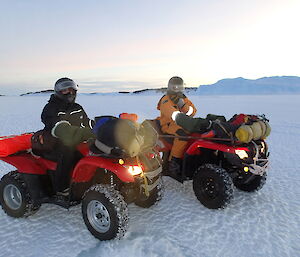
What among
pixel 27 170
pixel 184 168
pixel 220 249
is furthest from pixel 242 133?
pixel 27 170

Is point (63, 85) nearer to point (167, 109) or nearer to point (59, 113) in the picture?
point (59, 113)

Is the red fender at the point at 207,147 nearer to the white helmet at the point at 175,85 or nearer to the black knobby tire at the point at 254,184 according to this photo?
the black knobby tire at the point at 254,184

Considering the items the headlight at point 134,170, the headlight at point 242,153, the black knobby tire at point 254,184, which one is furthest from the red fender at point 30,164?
the black knobby tire at point 254,184

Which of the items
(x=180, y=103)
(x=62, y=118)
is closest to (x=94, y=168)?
(x=62, y=118)

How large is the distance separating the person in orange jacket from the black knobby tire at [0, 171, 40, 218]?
249cm

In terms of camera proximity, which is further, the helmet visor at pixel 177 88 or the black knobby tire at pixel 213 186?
the helmet visor at pixel 177 88

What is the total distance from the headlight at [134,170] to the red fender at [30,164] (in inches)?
50.4

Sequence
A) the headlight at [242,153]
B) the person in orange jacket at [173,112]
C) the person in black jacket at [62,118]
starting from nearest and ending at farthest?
the person in black jacket at [62,118]
the headlight at [242,153]
the person in orange jacket at [173,112]

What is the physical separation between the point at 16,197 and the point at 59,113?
5.11ft

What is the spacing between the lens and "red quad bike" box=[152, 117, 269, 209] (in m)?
4.34

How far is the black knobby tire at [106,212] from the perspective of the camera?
3365mm

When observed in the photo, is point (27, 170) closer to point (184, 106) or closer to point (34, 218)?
point (34, 218)

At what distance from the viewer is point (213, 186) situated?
4562 millimetres

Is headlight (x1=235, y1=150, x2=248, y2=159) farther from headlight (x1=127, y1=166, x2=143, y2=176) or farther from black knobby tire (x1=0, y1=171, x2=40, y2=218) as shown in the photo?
black knobby tire (x1=0, y1=171, x2=40, y2=218)
